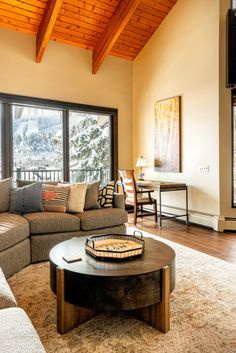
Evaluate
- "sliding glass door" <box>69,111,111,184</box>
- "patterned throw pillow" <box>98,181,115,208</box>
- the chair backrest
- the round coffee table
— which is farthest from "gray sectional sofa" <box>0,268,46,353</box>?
"sliding glass door" <box>69,111,111,184</box>

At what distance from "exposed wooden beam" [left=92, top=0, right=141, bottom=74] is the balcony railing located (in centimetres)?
210

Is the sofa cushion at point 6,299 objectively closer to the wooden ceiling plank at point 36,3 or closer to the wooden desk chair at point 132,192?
the wooden desk chair at point 132,192

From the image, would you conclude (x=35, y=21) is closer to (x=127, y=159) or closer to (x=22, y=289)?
(x=127, y=159)

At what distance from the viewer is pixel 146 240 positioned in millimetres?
2332

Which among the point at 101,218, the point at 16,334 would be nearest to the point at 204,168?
the point at 101,218

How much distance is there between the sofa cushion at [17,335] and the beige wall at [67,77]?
4.39 metres

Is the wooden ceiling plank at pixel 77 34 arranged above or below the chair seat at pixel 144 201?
above

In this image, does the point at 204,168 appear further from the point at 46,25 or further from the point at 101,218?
the point at 46,25

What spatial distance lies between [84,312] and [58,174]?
3.86 metres

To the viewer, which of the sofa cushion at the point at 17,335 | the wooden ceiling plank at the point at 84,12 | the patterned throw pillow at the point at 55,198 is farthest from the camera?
the wooden ceiling plank at the point at 84,12

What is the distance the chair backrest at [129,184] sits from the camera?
4816 millimetres

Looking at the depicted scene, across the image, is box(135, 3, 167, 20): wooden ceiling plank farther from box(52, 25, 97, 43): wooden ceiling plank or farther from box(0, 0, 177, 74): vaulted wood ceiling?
box(52, 25, 97, 43): wooden ceiling plank

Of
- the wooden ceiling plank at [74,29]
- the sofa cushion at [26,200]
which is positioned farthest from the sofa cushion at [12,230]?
the wooden ceiling plank at [74,29]

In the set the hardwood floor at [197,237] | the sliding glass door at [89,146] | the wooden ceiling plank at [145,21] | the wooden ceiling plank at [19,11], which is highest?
the wooden ceiling plank at [145,21]
